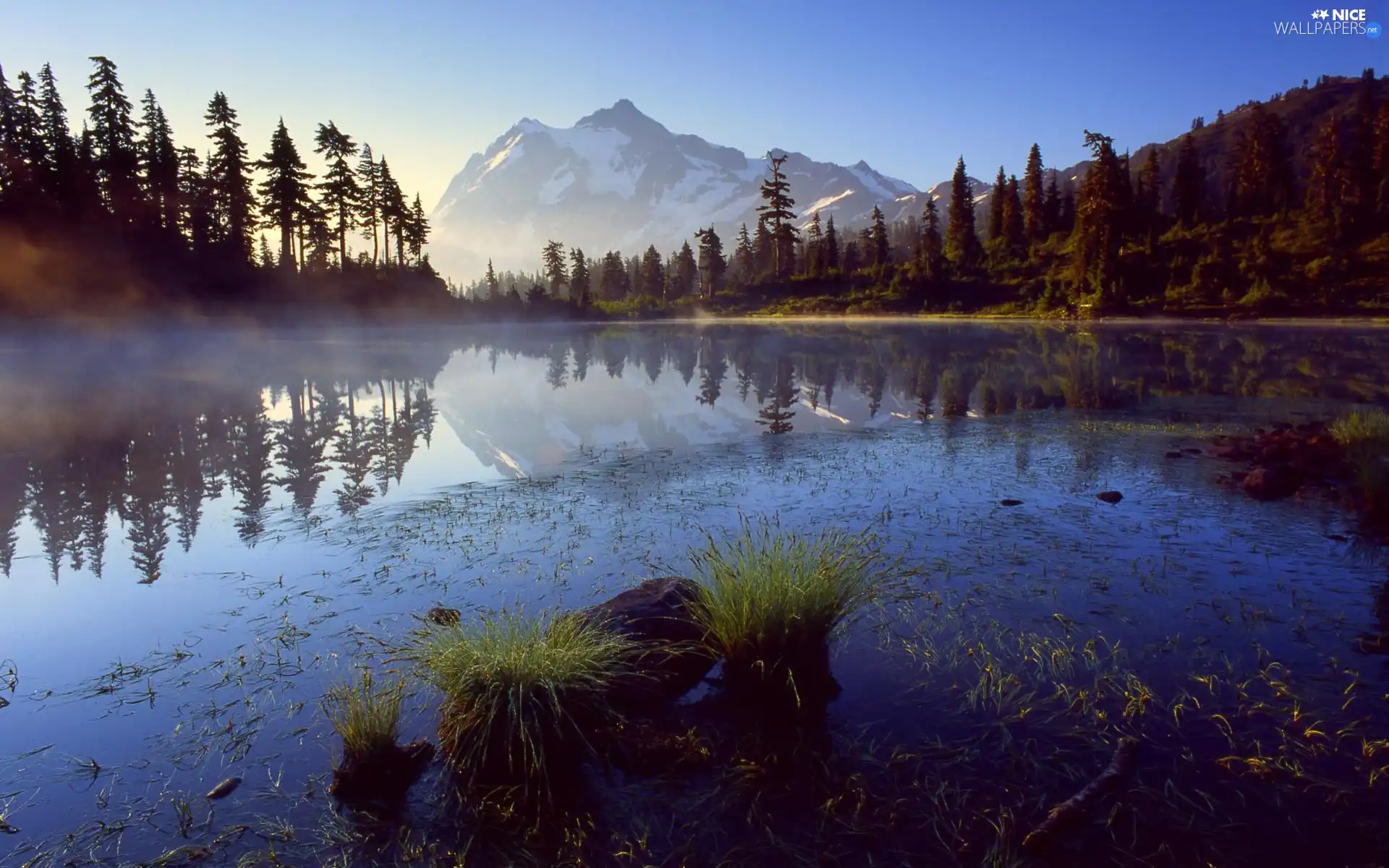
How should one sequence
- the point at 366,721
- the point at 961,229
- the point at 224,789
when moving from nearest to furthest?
the point at 224,789, the point at 366,721, the point at 961,229

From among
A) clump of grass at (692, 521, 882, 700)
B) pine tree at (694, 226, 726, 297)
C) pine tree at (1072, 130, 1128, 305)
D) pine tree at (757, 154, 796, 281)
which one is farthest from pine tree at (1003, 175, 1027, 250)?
clump of grass at (692, 521, 882, 700)

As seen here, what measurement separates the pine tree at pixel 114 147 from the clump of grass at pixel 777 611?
228 ft

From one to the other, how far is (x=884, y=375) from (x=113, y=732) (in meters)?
29.3

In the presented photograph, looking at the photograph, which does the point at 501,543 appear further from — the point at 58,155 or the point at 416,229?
the point at 416,229

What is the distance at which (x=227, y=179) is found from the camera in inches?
2657

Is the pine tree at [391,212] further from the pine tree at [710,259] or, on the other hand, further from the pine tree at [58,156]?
the pine tree at [710,259]

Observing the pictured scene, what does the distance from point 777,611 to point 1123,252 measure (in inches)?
3614

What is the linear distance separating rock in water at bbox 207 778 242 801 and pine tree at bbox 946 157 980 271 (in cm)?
10336

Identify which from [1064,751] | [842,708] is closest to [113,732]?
[842,708]

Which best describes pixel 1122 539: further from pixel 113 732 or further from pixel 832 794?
pixel 113 732

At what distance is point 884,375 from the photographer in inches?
1251

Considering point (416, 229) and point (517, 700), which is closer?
point (517, 700)

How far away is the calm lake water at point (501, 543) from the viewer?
5.77m

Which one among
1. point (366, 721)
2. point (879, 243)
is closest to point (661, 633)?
point (366, 721)
